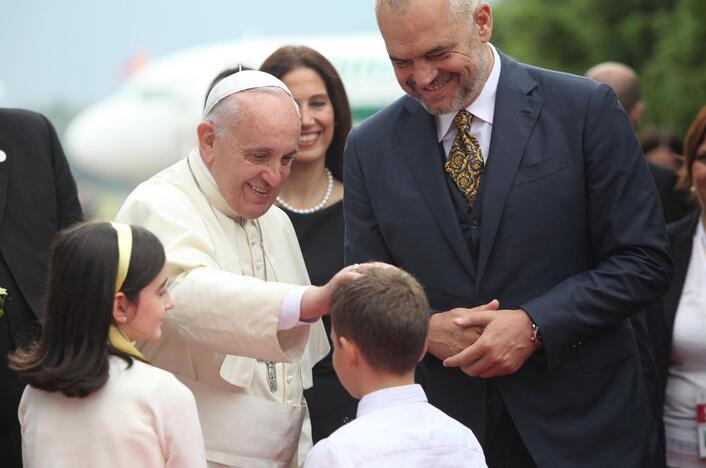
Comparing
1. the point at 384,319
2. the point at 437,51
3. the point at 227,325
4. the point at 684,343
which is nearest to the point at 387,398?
the point at 384,319

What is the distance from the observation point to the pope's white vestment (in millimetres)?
3549

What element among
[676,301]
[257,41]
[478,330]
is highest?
[478,330]

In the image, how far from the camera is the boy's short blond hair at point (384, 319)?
320cm

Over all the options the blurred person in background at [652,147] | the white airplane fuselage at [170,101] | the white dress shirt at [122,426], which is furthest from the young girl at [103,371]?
the white airplane fuselage at [170,101]

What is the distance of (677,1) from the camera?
17.2 meters

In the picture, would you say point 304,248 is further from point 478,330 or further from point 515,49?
point 515,49

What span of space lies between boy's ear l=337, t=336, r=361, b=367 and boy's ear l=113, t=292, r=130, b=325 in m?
0.61

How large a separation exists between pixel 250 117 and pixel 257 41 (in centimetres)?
2886

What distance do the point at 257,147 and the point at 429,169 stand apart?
1.99 feet

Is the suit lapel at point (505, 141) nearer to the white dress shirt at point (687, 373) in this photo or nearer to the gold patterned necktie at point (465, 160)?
the gold patterned necktie at point (465, 160)

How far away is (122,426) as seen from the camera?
10.5 ft

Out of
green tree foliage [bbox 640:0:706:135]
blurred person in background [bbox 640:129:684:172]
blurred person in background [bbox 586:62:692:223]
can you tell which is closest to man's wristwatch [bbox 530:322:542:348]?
blurred person in background [bbox 586:62:692:223]

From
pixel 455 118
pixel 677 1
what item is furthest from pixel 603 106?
pixel 677 1

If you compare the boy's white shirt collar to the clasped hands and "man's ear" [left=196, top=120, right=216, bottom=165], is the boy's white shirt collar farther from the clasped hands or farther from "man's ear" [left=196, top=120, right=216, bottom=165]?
"man's ear" [left=196, top=120, right=216, bottom=165]
